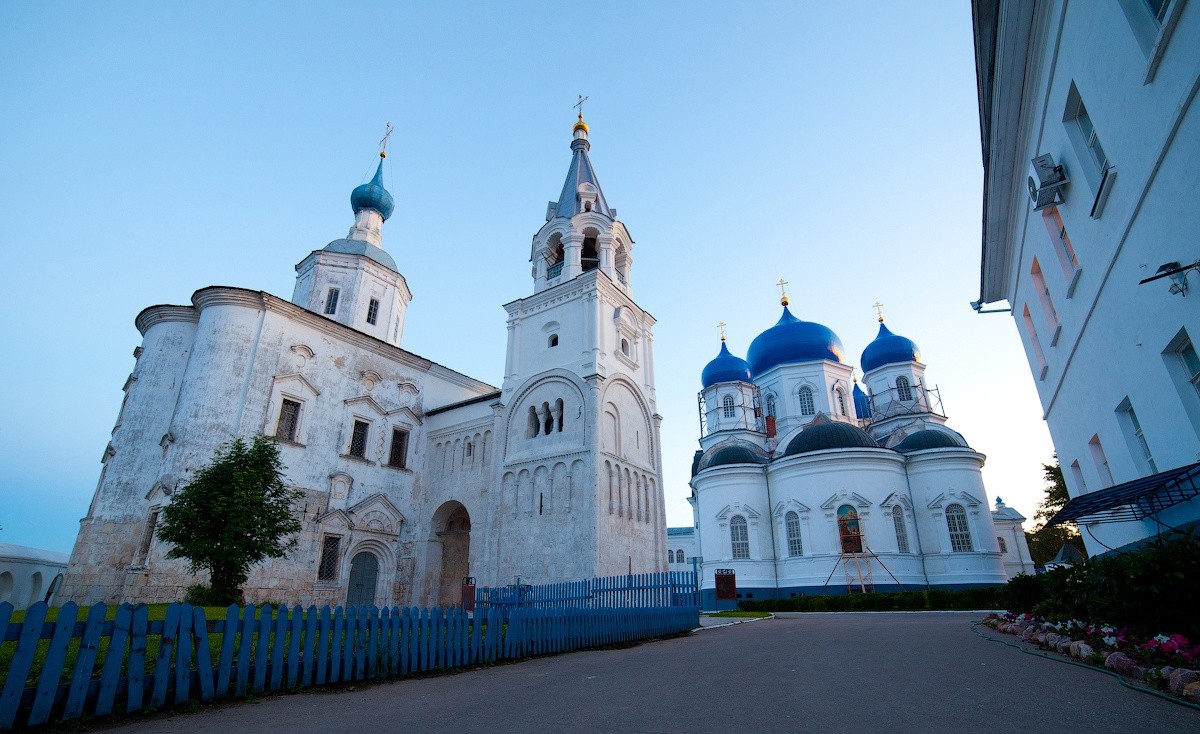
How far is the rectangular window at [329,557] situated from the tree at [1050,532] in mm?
33890

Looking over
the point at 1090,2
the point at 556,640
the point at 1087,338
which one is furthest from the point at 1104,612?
the point at 556,640

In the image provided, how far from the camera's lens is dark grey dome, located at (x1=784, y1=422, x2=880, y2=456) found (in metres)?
27.2

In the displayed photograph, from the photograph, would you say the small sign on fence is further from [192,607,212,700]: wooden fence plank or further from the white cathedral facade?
[192,607,212,700]: wooden fence plank

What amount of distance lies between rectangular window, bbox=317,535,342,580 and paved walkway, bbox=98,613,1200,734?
13.6 metres

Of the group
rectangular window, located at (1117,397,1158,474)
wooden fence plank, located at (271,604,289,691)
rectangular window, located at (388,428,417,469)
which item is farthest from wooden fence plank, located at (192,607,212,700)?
rectangular window, located at (388,428,417,469)

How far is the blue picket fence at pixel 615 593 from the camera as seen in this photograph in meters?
11.8

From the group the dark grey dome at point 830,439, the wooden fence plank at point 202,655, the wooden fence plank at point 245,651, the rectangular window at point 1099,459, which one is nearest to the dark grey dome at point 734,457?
the dark grey dome at point 830,439

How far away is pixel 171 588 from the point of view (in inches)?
612

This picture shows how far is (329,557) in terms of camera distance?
19.1m

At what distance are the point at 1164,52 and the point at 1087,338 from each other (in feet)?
15.9

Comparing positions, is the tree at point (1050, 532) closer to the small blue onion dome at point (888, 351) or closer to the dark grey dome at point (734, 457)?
the small blue onion dome at point (888, 351)

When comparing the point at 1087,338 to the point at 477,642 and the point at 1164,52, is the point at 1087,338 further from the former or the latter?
the point at 477,642

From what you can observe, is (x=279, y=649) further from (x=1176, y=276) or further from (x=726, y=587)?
(x=726, y=587)

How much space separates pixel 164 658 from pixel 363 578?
648 inches
